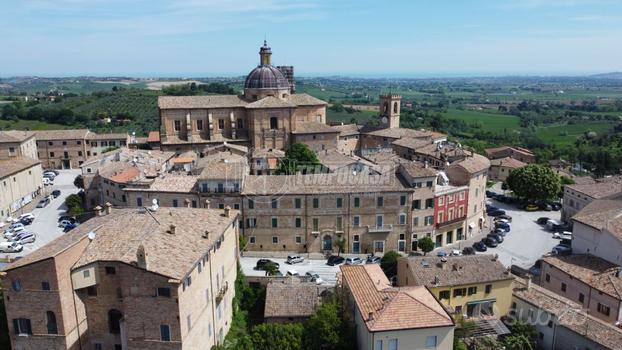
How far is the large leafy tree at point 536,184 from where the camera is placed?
6000 centimetres

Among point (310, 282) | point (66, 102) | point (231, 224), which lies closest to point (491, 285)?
point (310, 282)

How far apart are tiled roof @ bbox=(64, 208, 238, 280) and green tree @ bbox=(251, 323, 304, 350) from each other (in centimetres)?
594

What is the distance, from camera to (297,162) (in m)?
54.5

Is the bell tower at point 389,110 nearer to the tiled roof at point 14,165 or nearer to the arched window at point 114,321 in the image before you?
the tiled roof at point 14,165

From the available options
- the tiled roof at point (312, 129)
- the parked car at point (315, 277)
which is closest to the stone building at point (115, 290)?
the parked car at point (315, 277)

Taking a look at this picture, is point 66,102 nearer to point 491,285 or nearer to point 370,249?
point 370,249

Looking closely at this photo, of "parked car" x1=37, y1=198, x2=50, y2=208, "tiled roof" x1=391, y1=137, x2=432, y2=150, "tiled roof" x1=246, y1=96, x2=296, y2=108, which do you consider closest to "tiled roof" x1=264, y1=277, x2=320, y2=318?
"tiled roof" x1=246, y1=96, x2=296, y2=108

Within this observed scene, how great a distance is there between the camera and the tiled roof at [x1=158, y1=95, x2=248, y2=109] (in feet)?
214

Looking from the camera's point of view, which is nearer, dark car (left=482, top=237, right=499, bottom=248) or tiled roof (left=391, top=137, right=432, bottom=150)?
dark car (left=482, top=237, right=499, bottom=248)

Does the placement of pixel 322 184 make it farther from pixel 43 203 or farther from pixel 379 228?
pixel 43 203

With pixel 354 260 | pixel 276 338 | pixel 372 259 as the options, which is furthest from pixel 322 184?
pixel 276 338

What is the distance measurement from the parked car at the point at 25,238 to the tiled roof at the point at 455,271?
119 feet

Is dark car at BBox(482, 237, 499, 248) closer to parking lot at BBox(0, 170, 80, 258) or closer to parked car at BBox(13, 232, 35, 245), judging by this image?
parking lot at BBox(0, 170, 80, 258)

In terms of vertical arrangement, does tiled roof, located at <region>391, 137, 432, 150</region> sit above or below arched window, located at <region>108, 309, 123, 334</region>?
above
